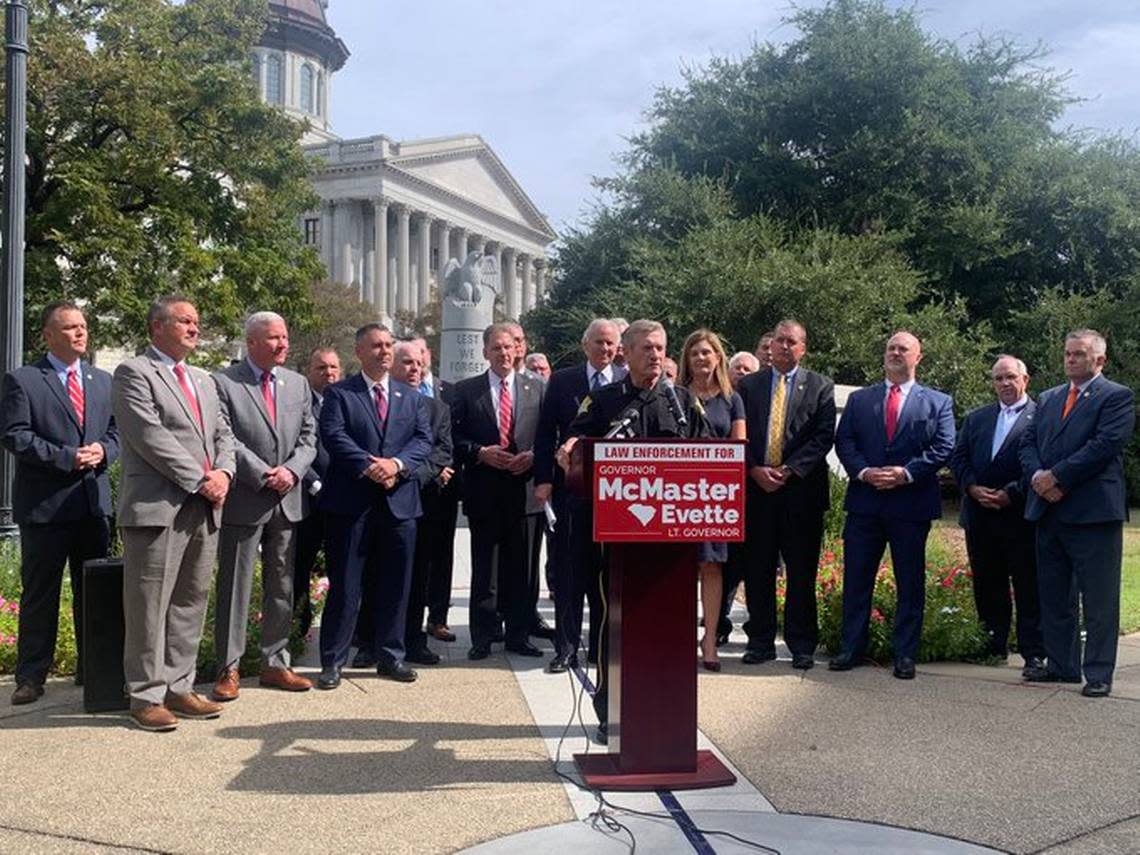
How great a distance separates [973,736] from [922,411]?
8.01 feet

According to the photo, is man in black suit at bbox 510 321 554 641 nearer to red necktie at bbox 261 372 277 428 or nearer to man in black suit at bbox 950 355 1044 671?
red necktie at bbox 261 372 277 428

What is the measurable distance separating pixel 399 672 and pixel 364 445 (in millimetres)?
1450

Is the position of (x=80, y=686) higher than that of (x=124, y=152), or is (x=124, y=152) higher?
(x=124, y=152)

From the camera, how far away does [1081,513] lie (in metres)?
6.93

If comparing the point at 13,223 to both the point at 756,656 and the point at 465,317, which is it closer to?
the point at 756,656

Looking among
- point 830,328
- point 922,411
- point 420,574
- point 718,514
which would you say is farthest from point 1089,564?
point 830,328

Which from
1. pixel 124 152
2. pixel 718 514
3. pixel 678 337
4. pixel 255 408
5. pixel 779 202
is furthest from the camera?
pixel 779 202

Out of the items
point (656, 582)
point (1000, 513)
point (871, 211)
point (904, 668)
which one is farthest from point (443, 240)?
point (656, 582)

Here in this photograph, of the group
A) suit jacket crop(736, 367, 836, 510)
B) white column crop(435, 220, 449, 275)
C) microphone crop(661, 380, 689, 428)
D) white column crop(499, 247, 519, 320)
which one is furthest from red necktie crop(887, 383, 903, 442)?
white column crop(499, 247, 519, 320)

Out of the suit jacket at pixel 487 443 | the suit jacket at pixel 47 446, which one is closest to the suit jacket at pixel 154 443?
the suit jacket at pixel 47 446

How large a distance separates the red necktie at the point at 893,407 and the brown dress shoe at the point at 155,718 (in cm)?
478

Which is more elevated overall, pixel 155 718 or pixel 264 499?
pixel 264 499

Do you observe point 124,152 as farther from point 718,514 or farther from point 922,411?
point 718,514

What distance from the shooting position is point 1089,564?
691 cm
